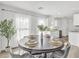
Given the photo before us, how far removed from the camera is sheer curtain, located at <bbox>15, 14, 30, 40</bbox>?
2.68 m

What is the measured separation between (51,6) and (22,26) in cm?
80

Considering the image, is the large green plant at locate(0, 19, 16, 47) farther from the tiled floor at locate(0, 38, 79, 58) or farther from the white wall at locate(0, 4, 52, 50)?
the tiled floor at locate(0, 38, 79, 58)

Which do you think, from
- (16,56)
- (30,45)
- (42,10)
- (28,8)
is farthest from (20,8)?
(16,56)

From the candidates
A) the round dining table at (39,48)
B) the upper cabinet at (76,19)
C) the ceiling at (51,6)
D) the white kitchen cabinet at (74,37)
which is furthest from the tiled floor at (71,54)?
the ceiling at (51,6)

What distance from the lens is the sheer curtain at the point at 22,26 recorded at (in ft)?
8.81

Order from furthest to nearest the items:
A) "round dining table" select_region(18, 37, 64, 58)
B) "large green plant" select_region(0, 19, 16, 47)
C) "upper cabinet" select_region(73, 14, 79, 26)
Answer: "large green plant" select_region(0, 19, 16, 47) < "upper cabinet" select_region(73, 14, 79, 26) < "round dining table" select_region(18, 37, 64, 58)

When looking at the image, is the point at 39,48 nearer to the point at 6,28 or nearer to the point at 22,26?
the point at 22,26

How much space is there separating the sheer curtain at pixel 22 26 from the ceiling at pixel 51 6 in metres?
0.24

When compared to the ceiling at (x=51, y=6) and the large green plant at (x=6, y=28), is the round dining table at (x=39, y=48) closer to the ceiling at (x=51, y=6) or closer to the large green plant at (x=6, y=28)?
the large green plant at (x=6, y=28)

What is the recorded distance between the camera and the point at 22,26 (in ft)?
8.96

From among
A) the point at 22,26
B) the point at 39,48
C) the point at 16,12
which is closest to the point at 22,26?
the point at 22,26

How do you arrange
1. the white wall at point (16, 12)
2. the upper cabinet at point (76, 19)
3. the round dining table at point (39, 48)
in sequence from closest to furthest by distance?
the round dining table at point (39, 48)
the upper cabinet at point (76, 19)
the white wall at point (16, 12)

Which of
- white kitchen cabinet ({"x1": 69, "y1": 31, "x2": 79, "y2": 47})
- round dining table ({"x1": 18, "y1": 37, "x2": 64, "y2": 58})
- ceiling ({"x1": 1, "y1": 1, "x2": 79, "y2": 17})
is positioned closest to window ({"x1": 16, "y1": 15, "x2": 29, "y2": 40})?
round dining table ({"x1": 18, "y1": 37, "x2": 64, "y2": 58})

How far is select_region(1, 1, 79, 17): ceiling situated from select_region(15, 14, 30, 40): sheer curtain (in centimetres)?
24
